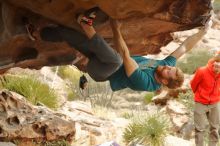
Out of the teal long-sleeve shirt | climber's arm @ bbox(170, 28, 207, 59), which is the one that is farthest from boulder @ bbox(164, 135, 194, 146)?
the teal long-sleeve shirt

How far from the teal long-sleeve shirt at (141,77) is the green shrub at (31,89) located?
5261 millimetres

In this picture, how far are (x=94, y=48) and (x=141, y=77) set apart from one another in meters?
0.64

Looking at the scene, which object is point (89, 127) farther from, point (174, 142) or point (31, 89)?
point (174, 142)

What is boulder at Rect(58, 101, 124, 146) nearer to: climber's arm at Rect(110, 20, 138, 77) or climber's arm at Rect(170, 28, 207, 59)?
climber's arm at Rect(170, 28, 207, 59)

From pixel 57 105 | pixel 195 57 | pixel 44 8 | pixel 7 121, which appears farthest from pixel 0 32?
pixel 195 57

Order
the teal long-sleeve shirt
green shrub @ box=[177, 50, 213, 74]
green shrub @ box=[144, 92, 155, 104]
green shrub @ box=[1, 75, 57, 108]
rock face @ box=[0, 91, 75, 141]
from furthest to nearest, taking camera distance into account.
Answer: green shrub @ box=[177, 50, 213, 74] → green shrub @ box=[144, 92, 155, 104] → green shrub @ box=[1, 75, 57, 108] → rock face @ box=[0, 91, 75, 141] → the teal long-sleeve shirt

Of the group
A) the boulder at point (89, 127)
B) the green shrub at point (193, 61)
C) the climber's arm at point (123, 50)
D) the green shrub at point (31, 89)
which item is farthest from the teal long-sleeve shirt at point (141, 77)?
the green shrub at point (193, 61)

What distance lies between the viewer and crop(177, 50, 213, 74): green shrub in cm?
2112

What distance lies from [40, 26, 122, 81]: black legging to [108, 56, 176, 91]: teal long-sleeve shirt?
0.67 ft

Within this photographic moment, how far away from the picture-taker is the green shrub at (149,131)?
1173 cm

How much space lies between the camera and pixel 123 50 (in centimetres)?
539

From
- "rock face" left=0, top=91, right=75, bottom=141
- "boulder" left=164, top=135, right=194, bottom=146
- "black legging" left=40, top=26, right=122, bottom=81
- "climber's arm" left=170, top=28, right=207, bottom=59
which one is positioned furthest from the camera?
"boulder" left=164, top=135, right=194, bottom=146

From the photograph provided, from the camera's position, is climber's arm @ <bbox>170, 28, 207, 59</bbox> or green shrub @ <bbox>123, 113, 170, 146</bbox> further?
green shrub @ <bbox>123, 113, 170, 146</bbox>

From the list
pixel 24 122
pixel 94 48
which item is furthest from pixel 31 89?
pixel 94 48
